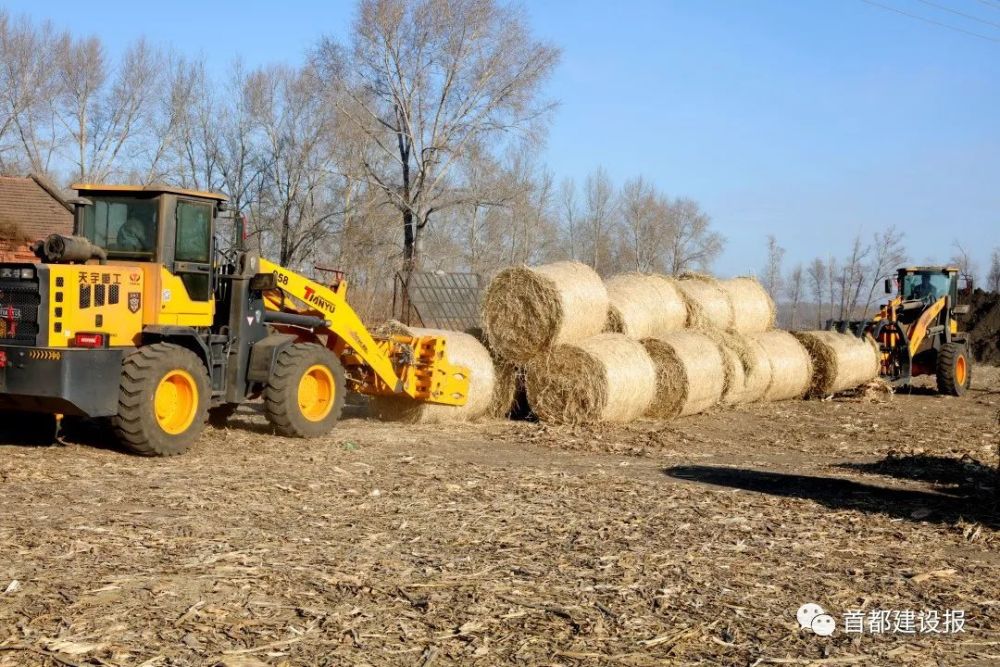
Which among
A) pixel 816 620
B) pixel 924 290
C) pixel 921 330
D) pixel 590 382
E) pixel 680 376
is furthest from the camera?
pixel 924 290

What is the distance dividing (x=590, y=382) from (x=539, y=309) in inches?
43.2

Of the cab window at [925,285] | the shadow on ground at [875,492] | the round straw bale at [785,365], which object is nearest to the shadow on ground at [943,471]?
the shadow on ground at [875,492]

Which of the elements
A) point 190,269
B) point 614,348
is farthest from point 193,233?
point 614,348

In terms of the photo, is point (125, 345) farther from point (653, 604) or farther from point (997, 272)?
point (997, 272)

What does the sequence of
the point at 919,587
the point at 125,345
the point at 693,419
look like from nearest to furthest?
the point at 919,587 → the point at 125,345 → the point at 693,419

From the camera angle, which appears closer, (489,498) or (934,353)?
(489,498)

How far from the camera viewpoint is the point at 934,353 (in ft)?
63.0

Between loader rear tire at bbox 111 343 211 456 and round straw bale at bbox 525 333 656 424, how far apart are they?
4.30m

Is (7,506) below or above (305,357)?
below

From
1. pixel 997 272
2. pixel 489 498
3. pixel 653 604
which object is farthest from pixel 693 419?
pixel 997 272

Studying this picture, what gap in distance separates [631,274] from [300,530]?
9121mm

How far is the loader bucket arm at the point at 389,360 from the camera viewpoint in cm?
1160

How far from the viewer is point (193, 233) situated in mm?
9844

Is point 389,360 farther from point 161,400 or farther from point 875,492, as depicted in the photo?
point 875,492
